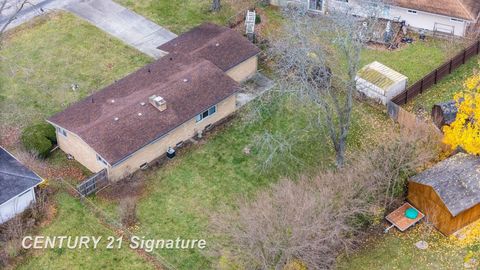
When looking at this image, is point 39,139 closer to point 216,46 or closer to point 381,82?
point 216,46

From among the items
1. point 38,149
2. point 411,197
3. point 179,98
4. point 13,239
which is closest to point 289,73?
point 179,98

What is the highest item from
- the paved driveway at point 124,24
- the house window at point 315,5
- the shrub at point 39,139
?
the house window at point 315,5

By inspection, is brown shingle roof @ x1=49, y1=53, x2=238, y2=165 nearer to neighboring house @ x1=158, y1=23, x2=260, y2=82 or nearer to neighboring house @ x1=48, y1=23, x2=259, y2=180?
neighboring house @ x1=48, y1=23, x2=259, y2=180

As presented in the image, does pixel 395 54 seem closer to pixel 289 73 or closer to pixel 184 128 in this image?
pixel 289 73

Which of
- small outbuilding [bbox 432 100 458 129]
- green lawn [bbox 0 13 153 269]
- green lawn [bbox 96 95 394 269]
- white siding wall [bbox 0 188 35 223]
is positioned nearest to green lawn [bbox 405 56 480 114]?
small outbuilding [bbox 432 100 458 129]

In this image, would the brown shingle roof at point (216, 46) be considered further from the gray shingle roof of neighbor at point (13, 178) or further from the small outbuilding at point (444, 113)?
the gray shingle roof of neighbor at point (13, 178)

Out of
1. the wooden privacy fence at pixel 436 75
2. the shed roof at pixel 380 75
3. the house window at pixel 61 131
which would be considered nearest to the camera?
the house window at pixel 61 131

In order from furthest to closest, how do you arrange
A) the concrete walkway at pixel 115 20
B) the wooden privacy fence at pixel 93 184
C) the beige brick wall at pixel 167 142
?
the concrete walkway at pixel 115 20, the beige brick wall at pixel 167 142, the wooden privacy fence at pixel 93 184

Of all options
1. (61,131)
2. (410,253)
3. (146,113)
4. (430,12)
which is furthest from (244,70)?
(410,253)

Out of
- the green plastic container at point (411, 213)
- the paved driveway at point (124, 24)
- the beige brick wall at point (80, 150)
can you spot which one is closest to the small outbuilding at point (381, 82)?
the green plastic container at point (411, 213)
